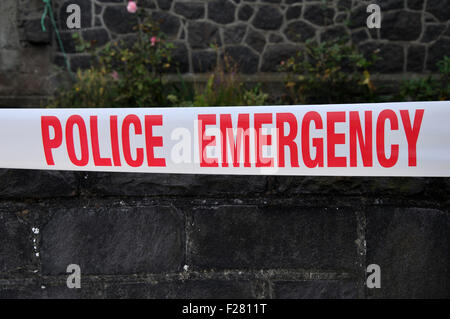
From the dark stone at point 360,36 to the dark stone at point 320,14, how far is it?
1.31 ft

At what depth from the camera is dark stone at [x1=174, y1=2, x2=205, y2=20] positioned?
601cm

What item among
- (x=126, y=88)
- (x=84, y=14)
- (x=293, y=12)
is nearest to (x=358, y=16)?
(x=293, y=12)

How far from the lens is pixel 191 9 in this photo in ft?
19.8

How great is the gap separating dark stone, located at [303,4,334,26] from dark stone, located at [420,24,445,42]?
138 centimetres

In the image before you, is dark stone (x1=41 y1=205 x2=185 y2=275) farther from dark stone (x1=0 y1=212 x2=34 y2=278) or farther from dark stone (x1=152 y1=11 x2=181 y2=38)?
dark stone (x1=152 y1=11 x2=181 y2=38)

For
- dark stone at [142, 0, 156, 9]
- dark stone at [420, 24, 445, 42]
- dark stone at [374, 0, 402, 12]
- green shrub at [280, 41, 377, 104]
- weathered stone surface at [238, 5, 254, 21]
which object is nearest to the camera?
green shrub at [280, 41, 377, 104]

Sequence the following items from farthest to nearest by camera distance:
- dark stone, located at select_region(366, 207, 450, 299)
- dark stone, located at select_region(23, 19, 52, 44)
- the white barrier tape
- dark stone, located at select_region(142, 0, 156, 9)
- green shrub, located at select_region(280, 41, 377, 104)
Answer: dark stone, located at select_region(142, 0, 156, 9), dark stone, located at select_region(23, 19, 52, 44), green shrub, located at select_region(280, 41, 377, 104), dark stone, located at select_region(366, 207, 450, 299), the white barrier tape

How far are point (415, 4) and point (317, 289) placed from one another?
5.39 metres

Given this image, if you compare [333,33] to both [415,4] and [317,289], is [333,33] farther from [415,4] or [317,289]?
[317,289]

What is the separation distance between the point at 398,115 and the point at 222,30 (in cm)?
489

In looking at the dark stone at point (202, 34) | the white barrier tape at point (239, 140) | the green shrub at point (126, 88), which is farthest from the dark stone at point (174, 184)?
the dark stone at point (202, 34)

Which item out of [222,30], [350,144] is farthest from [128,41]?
[350,144]

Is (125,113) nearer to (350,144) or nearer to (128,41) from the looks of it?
(350,144)

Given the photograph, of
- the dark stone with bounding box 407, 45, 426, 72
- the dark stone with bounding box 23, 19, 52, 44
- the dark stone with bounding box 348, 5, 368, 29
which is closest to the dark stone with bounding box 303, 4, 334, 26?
the dark stone with bounding box 348, 5, 368, 29
